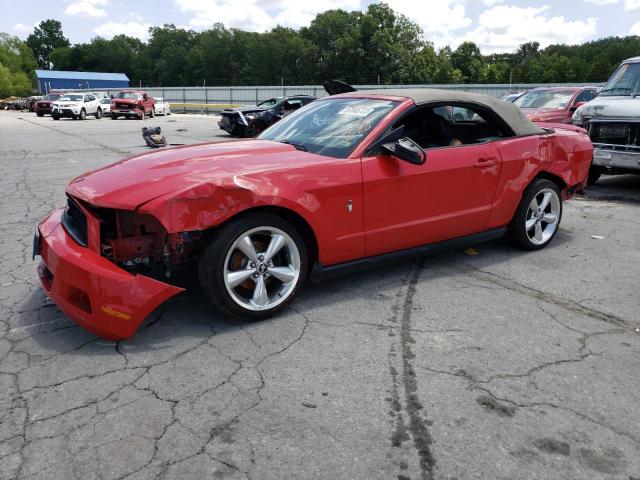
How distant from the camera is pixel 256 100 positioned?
39.7 meters

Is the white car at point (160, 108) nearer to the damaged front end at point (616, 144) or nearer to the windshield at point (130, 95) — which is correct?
the windshield at point (130, 95)

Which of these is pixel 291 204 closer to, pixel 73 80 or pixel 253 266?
pixel 253 266

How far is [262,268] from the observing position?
138 inches

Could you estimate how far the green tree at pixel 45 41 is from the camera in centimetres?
14562

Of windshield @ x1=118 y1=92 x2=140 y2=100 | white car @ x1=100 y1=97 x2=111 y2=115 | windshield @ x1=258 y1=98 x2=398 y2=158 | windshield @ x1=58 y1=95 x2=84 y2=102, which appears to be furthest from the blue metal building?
windshield @ x1=258 y1=98 x2=398 y2=158

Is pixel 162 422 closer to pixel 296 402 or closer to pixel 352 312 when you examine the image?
pixel 296 402

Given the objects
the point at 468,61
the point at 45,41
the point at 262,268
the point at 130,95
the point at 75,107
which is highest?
the point at 45,41

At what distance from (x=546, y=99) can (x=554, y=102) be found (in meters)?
0.28

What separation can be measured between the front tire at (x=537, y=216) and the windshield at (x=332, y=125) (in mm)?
1718

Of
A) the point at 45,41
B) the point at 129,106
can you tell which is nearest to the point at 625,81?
the point at 129,106

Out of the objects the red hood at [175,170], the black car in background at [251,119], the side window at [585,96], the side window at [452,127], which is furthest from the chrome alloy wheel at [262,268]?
the black car in background at [251,119]

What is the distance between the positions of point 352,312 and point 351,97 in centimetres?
199

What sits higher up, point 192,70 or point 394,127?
point 192,70

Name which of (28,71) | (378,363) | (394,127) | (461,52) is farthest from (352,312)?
(28,71)
